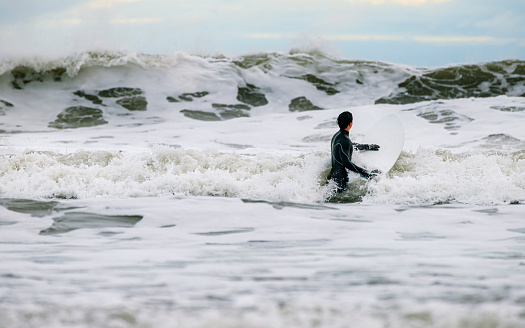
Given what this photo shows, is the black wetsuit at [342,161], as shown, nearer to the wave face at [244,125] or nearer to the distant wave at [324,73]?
the wave face at [244,125]

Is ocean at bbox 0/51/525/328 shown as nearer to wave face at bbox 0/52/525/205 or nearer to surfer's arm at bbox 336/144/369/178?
wave face at bbox 0/52/525/205

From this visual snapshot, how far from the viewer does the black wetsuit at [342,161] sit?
5727mm

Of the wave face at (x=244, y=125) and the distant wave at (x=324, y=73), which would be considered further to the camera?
the distant wave at (x=324, y=73)

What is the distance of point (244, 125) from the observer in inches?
453

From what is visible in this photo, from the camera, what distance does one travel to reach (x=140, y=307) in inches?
80.4

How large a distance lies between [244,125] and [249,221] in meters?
7.13

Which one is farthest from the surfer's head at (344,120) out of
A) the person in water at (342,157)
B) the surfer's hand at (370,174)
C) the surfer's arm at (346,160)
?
the surfer's hand at (370,174)

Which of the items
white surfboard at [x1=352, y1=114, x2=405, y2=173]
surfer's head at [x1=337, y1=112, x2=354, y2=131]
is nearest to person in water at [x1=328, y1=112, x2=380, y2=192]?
surfer's head at [x1=337, y1=112, x2=354, y2=131]

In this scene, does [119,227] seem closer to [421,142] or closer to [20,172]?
[20,172]

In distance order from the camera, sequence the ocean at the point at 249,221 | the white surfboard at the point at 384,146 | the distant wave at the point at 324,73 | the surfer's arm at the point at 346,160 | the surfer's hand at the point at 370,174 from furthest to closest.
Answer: the distant wave at the point at 324,73 < the white surfboard at the point at 384,146 < the surfer's hand at the point at 370,174 < the surfer's arm at the point at 346,160 < the ocean at the point at 249,221

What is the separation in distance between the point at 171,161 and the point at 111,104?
7.83 metres

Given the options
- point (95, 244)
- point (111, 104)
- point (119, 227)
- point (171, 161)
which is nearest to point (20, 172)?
point (171, 161)

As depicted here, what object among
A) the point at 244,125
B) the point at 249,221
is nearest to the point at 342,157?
the point at 249,221

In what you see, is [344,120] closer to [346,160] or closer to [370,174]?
[346,160]
